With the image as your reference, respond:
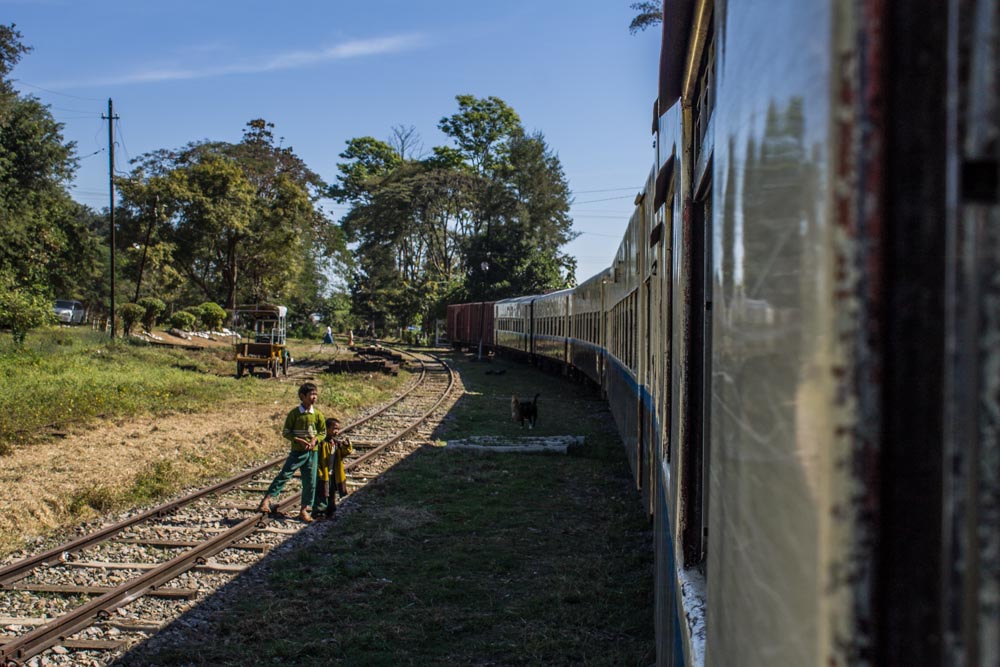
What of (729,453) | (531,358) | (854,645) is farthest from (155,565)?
(531,358)

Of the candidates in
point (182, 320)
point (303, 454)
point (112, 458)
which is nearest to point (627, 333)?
point (303, 454)

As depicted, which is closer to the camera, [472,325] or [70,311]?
[472,325]

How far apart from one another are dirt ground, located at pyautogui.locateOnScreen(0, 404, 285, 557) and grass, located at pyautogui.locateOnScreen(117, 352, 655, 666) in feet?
8.45

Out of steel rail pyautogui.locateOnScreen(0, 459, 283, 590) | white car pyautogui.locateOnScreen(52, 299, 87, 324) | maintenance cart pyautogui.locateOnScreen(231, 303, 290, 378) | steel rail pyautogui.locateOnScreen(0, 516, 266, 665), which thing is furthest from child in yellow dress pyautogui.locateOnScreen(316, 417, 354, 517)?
white car pyautogui.locateOnScreen(52, 299, 87, 324)

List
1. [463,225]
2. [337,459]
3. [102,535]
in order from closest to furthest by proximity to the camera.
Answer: [102,535]
[337,459]
[463,225]

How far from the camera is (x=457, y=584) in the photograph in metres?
7.23

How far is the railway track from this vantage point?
227 inches

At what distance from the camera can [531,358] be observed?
3391 centimetres

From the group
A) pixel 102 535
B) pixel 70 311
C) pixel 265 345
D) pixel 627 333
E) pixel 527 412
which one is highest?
pixel 70 311

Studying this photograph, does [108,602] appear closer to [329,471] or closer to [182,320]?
[329,471]

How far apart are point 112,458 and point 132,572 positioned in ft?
16.9

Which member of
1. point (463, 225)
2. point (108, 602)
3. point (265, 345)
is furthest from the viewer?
point (463, 225)

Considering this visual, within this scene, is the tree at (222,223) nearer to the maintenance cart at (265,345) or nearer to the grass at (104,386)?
the grass at (104,386)

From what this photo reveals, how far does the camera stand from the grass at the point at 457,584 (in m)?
5.82
